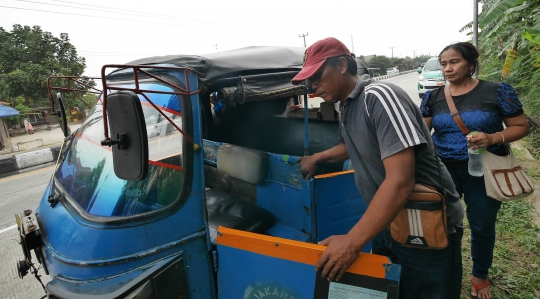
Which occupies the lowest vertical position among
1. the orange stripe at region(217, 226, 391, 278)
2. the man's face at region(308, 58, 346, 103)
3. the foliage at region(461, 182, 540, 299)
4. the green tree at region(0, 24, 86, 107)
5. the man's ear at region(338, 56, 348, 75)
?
the foliage at region(461, 182, 540, 299)

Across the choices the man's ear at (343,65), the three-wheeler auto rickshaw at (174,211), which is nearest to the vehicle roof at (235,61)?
the three-wheeler auto rickshaw at (174,211)

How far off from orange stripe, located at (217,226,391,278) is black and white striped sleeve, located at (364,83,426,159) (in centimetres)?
46

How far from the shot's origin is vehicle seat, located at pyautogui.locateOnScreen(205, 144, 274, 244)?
232 centimetres

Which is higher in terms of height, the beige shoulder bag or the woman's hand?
the woman's hand

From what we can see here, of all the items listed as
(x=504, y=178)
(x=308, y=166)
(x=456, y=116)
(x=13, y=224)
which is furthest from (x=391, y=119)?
(x=13, y=224)

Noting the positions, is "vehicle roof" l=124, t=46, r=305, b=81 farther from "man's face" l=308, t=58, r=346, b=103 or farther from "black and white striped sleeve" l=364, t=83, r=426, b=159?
"black and white striped sleeve" l=364, t=83, r=426, b=159

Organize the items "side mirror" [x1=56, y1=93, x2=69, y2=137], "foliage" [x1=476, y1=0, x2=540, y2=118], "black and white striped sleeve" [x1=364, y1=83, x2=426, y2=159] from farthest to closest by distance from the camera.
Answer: "foliage" [x1=476, y1=0, x2=540, y2=118] → "side mirror" [x1=56, y1=93, x2=69, y2=137] → "black and white striped sleeve" [x1=364, y1=83, x2=426, y2=159]

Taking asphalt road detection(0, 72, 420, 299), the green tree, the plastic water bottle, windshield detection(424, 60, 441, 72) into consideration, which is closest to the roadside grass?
the plastic water bottle

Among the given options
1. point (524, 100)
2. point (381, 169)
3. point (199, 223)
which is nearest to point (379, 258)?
point (381, 169)

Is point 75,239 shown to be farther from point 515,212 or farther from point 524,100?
point 524,100

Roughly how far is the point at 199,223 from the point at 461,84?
205cm

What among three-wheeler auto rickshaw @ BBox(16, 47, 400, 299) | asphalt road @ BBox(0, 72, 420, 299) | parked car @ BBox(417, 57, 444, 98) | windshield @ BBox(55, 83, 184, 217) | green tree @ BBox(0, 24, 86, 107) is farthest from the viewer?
green tree @ BBox(0, 24, 86, 107)

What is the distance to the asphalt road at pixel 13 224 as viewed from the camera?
3.17 meters

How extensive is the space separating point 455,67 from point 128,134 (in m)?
2.16
